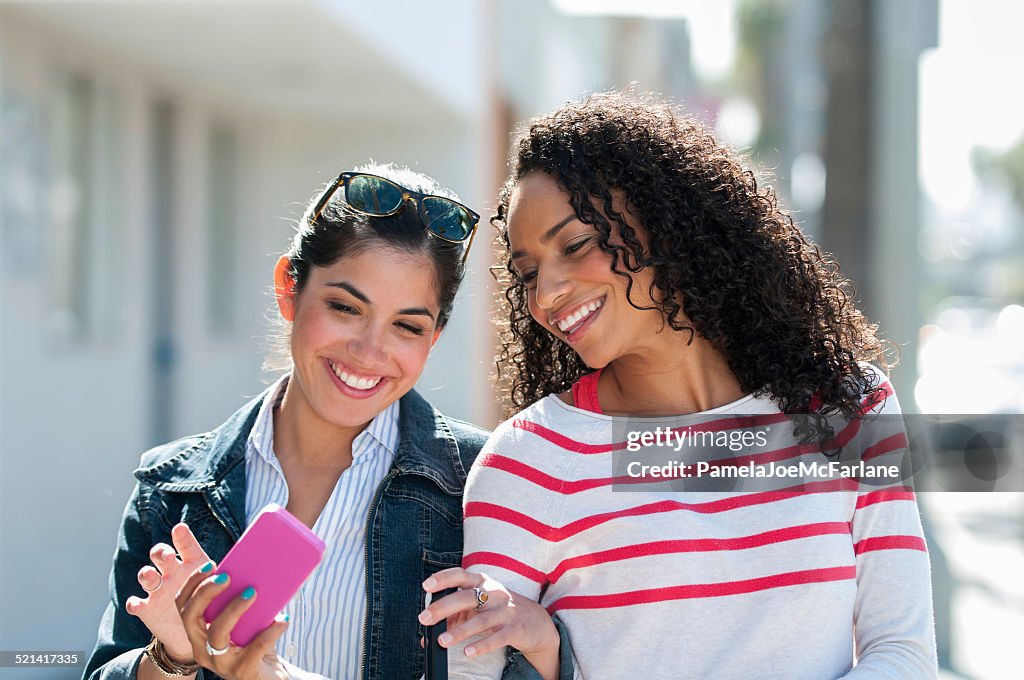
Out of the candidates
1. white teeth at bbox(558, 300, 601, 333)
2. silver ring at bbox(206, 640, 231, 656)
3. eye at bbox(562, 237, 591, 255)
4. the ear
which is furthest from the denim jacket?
eye at bbox(562, 237, 591, 255)

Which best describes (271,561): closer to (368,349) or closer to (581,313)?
(368,349)

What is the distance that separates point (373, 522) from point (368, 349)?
0.37m

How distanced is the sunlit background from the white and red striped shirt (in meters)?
1.28

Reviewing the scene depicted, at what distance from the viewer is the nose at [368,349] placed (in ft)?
7.37

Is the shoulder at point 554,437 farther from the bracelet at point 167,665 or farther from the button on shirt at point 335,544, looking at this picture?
the bracelet at point 167,665

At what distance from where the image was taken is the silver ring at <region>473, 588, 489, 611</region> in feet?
6.27

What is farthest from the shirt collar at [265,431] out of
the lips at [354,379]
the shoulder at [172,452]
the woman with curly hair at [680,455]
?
the woman with curly hair at [680,455]

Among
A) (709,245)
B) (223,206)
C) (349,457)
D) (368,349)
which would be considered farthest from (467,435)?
(223,206)

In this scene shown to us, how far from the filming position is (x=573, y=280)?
212cm

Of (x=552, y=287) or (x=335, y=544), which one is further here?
(x=335, y=544)

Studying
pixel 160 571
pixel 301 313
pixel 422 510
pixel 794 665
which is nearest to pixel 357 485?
pixel 422 510

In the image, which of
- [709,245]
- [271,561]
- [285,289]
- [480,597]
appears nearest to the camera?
[271,561]

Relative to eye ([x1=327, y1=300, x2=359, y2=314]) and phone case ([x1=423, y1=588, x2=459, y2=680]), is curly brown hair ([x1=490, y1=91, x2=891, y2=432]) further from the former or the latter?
phone case ([x1=423, y1=588, x2=459, y2=680])

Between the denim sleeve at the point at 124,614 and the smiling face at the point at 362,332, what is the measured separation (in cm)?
46
